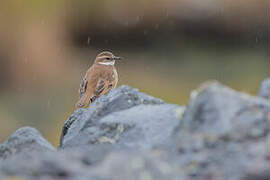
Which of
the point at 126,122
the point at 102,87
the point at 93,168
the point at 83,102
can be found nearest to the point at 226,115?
the point at 93,168

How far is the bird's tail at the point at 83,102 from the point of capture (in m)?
6.77

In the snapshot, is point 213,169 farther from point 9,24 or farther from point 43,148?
point 9,24

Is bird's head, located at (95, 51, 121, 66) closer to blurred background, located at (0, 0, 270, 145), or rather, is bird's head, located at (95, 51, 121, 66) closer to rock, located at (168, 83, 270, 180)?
blurred background, located at (0, 0, 270, 145)

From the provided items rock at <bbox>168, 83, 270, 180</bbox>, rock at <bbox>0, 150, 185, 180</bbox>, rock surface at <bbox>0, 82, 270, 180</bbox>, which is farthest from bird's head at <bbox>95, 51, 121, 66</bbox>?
rock at <bbox>0, 150, 185, 180</bbox>

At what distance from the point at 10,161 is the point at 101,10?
9940 mm

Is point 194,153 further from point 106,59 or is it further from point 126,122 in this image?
point 106,59

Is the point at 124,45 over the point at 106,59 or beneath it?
over

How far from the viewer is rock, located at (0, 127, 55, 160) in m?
3.70

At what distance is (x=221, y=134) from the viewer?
263cm

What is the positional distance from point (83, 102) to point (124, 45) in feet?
19.6

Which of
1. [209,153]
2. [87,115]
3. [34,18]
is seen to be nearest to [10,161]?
[209,153]

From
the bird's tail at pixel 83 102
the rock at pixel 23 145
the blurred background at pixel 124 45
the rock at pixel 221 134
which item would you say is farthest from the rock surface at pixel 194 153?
the blurred background at pixel 124 45

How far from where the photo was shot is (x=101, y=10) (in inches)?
485

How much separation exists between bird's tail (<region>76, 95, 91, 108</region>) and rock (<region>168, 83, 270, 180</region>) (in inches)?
157
